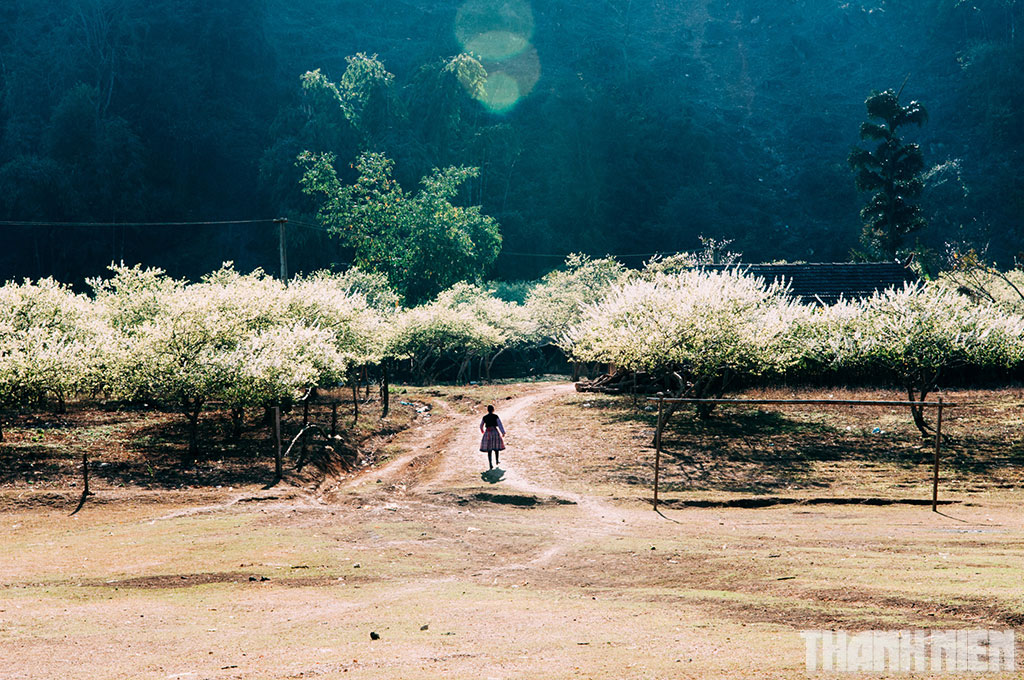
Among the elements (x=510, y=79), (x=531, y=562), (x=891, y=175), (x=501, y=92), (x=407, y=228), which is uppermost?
(x=510, y=79)

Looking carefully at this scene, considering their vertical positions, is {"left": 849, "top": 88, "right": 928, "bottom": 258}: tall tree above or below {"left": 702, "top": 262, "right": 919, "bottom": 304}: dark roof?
above

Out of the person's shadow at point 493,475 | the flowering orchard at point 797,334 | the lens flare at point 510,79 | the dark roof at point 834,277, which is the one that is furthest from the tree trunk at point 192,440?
the lens flare at point 510,79

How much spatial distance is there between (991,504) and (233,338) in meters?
21.1

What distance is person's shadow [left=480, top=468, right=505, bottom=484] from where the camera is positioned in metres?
20.7

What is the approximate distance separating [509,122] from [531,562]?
81.2m

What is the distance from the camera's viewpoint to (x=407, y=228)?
62.0 meters

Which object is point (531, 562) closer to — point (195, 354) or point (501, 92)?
point (195, 354)

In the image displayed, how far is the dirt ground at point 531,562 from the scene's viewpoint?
336 inches

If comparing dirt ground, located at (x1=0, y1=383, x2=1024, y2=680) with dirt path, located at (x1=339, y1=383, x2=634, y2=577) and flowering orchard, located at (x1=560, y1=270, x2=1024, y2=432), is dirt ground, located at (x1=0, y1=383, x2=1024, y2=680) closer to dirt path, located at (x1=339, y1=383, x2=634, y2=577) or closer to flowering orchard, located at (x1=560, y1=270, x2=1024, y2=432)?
dirt path, located at (x1=339, y1=383, x2=634, y2=577)

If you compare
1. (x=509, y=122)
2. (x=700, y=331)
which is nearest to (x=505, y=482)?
(x=700, y=331)

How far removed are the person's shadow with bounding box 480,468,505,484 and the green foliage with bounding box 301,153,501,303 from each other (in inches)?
1564

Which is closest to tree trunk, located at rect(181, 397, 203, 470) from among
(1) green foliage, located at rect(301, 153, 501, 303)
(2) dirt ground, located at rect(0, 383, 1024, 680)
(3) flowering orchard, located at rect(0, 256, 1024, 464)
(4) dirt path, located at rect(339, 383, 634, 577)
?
(3) flowering orchard, located at rect(0, 256, 1024, 464)

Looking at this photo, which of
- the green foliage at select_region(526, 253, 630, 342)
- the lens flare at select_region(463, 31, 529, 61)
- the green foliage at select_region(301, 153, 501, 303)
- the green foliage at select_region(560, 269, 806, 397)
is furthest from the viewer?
the lens flare at select_region(463, 31, 529, 61)

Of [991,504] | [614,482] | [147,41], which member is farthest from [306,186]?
[991,504]
